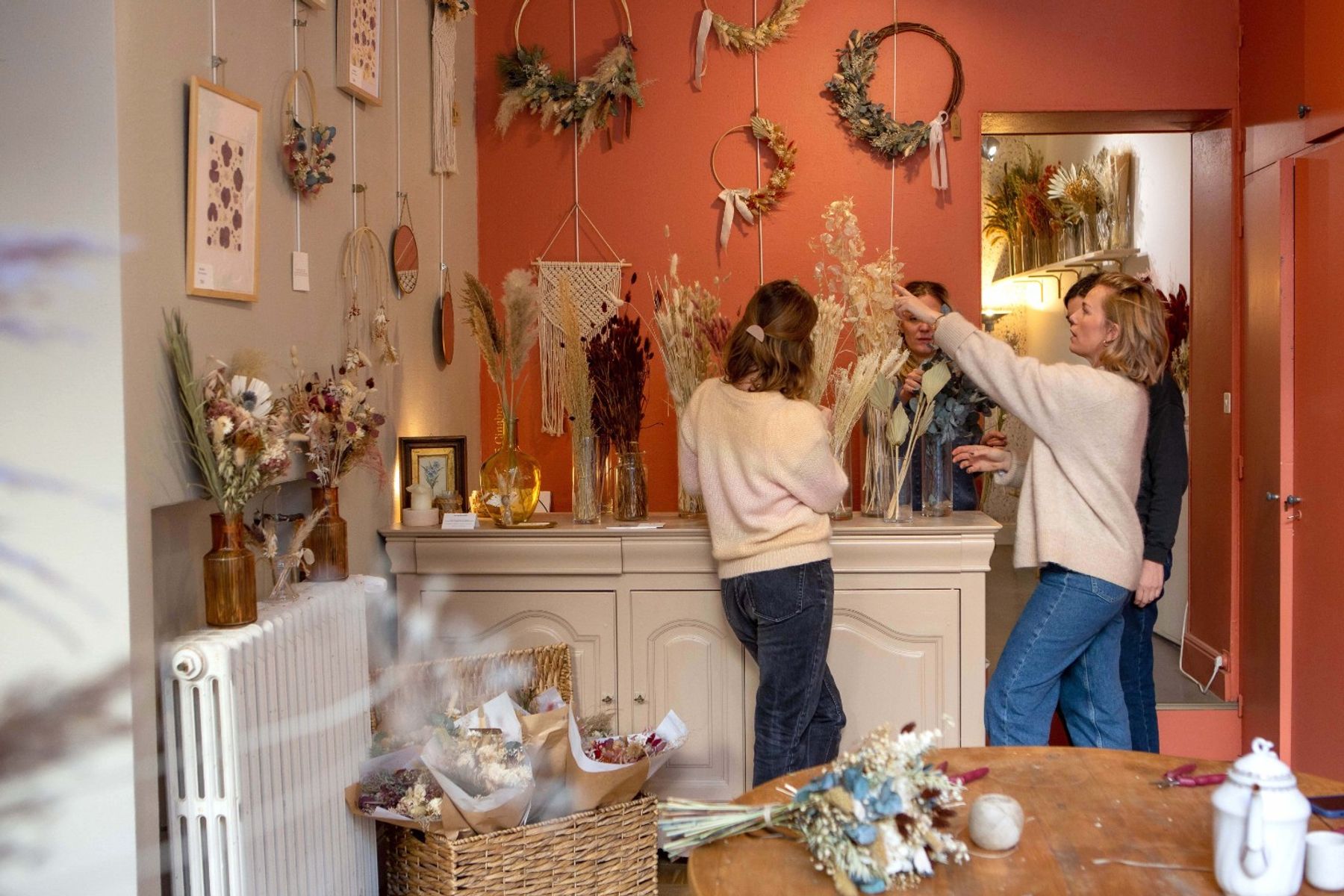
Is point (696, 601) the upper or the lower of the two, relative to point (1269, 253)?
lower

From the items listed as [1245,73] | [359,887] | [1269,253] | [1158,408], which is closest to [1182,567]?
[1269,253]

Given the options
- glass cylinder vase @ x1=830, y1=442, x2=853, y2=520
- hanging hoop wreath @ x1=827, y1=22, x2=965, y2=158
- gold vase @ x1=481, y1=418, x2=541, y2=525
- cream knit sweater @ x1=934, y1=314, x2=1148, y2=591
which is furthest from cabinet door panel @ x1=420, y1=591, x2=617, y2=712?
hanging hoop wreath @ x1=827, y1=22, x2=965, y2=158

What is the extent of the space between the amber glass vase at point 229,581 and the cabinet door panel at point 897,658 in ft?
5.59

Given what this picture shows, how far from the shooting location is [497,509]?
133 inches

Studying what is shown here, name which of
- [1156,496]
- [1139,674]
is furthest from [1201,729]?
[1156,496]

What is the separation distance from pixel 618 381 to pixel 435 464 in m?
0.59

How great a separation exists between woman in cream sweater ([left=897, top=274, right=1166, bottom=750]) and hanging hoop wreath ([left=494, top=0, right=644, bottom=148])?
1.76 meters

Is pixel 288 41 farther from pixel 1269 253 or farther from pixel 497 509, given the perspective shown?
pixel 1269 253

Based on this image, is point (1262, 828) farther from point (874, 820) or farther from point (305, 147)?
point (305, 147)

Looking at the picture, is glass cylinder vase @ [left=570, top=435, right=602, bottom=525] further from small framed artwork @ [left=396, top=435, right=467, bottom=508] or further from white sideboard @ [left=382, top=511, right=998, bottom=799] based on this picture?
small framed artwork @ [left=396, top=435, right=467, bottom=508]

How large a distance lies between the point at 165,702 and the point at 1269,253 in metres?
3.44

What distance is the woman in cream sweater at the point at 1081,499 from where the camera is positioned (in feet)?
8.54

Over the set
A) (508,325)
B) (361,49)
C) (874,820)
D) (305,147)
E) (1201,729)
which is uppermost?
(361,49)

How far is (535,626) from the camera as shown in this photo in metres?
3.34
